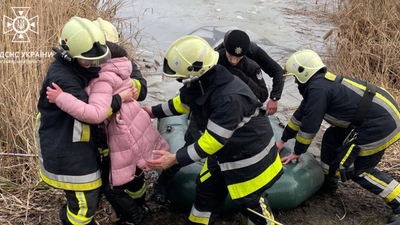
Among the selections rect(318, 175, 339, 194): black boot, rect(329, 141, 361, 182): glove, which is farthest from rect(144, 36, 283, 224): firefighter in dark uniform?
rect(318, 175, 339, 194): black boot

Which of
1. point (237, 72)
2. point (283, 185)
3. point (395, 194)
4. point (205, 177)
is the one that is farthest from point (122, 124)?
point (395, 194)

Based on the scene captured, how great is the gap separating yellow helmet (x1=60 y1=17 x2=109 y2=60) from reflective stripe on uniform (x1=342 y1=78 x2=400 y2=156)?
187cm

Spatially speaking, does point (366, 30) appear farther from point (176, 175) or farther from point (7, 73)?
point (7, 73)

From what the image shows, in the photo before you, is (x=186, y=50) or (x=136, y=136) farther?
(x=136, y=136)

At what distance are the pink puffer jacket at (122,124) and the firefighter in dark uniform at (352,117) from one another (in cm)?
123

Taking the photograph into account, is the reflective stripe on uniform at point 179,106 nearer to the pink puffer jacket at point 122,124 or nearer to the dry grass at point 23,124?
the pink puffer jacket at point 122,124

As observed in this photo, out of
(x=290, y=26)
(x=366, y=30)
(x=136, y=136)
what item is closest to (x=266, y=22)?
(x=290, y=26)

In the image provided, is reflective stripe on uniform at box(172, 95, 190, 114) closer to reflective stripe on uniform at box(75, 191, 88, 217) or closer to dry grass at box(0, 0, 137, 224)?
reflective stripe on uniform at box(75, 191, 88, 217)

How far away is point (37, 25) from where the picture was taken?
12.0 feet

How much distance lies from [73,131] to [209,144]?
31.0 inches

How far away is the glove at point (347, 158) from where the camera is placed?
293cm

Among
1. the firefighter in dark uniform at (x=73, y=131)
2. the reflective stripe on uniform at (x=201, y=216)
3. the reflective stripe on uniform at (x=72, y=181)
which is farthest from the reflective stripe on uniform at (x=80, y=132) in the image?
the reflective stripe on uniform at (x=201, y=216)

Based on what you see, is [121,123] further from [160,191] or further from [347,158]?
[347,158]

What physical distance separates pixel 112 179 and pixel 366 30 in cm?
436
